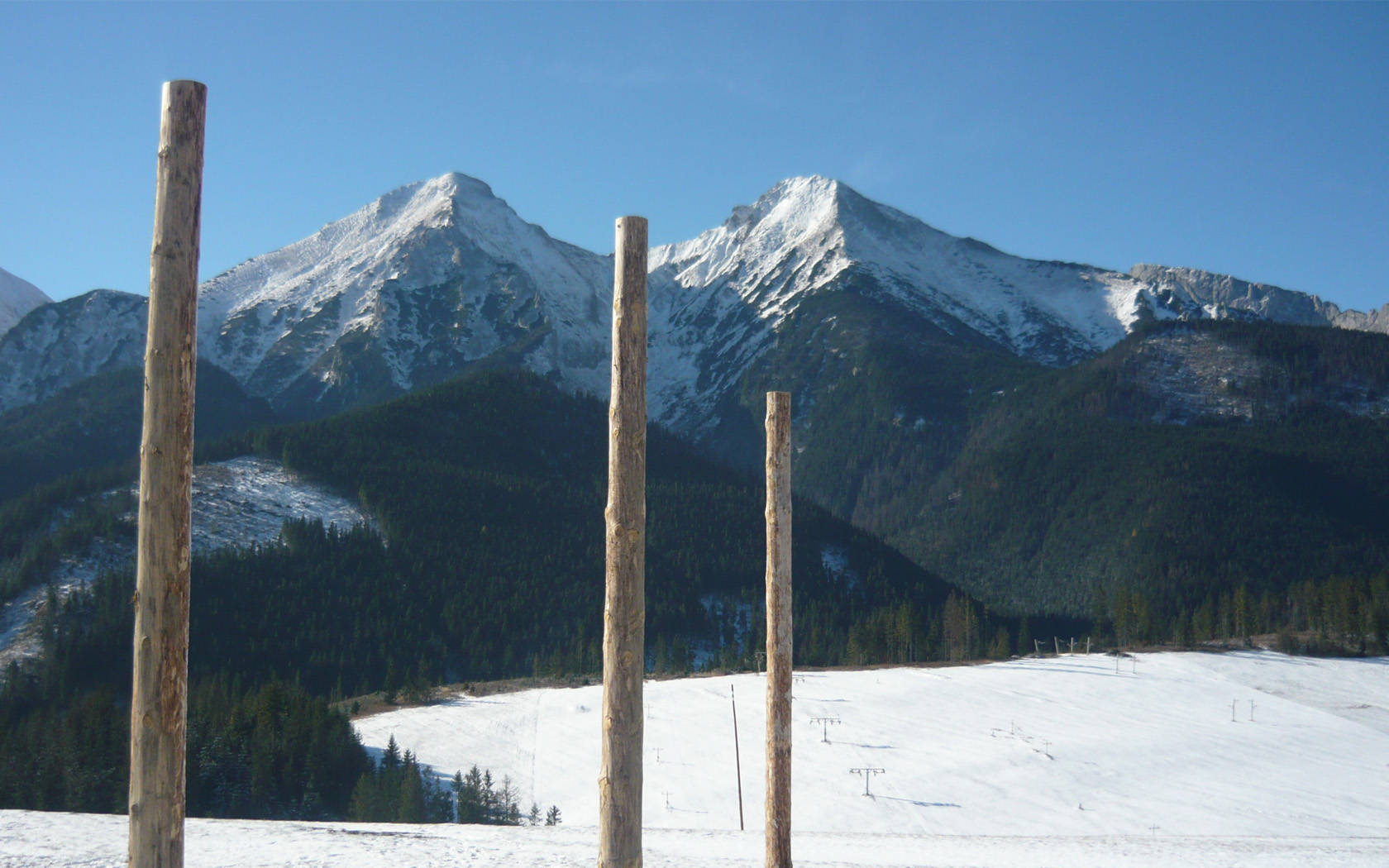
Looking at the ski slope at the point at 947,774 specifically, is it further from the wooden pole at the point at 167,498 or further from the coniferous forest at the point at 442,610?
the wooden pole at the point at 167,498

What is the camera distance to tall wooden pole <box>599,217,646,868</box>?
9.26 metres

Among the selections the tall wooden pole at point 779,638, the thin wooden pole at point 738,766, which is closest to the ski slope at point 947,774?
the thin wooden pole at point 738,766

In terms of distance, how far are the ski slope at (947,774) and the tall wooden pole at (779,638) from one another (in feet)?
18.8

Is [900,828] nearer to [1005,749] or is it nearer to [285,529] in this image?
[1005,749]

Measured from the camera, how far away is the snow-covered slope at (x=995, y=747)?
41.9 meters

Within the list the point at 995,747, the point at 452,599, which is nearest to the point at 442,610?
the point at 452,599

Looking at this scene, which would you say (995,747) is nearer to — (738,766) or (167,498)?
(738,766)

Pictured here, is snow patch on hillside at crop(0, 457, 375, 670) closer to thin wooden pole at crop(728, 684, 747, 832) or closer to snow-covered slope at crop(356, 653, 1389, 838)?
snow-covered slope at crop(356, 653, 1389, 838)

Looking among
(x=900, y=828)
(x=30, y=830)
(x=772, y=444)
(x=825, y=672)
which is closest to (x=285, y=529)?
(x=825, y=672)

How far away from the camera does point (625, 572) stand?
9688mm

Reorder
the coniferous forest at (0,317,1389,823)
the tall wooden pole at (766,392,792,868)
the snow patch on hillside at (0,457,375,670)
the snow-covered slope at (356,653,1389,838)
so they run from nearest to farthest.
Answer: the tall wooden pole at (766,392,792,868) < the snow-covered slope at (356,653,1389,838) < the coniferous forest at (0,317,1389,823) < the snow patch on hillside at (0,457,375,670)

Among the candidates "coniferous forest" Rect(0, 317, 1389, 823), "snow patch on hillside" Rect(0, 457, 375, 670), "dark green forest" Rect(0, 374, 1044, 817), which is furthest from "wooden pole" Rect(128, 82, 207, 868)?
"snow patch on hillside" Rect(0, 457, 375, 670)

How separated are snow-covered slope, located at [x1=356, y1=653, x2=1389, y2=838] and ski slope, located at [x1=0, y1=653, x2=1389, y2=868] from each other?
162 millimetres

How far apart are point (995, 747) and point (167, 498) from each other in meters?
49.1
